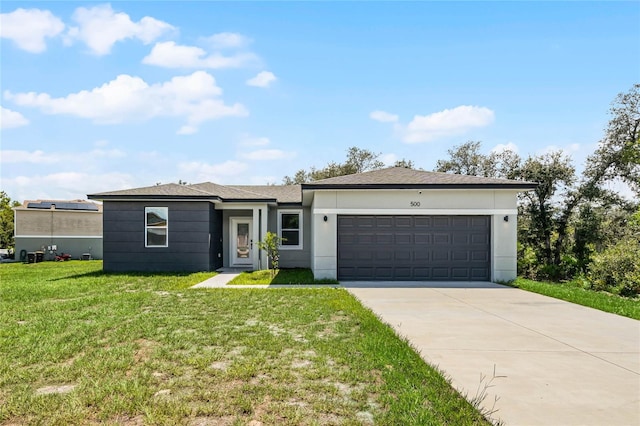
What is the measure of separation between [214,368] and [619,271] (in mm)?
13232

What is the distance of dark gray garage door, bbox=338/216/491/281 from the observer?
1223 cm

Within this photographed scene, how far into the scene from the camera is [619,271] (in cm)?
1219

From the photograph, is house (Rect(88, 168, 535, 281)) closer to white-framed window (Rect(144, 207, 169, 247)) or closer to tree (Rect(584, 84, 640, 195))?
white-framed window (Rect(144, 207, 169, 247))

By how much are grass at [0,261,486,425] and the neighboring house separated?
59.1 ft

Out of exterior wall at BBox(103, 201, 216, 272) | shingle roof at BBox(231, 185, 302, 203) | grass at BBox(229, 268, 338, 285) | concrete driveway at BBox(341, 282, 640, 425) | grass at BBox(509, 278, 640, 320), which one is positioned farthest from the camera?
shingle roof at BBox(231, 185, 302, 203)

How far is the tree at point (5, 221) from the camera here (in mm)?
35344

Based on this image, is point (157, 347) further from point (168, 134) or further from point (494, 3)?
point (168, 134)

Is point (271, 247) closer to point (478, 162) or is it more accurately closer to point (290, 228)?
point (290, 228)

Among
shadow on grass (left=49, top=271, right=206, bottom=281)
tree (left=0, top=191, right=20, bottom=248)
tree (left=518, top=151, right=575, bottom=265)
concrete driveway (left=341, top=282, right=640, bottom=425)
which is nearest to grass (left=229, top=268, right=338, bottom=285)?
shadow on grass (left=49, top=271, right=206, bottom=281)

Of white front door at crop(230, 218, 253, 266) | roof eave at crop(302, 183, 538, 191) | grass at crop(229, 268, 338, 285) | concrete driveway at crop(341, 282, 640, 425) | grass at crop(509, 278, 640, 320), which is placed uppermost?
roof eave at crop(302, 183, 538, 191)

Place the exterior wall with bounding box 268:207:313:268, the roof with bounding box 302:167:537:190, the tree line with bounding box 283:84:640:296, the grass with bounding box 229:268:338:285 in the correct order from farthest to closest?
the tree line with bounding box 283:84:640:296 < the exterior wall with bounding box 268:207:313:268 < the roof with bounding box 302:167:537:190 < the grass with bounding box 229:268:338:285

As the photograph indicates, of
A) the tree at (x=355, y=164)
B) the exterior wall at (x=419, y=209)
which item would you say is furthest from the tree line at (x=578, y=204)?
the tree at (x=355, y=164)

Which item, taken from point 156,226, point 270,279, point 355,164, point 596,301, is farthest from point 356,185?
point 355,164

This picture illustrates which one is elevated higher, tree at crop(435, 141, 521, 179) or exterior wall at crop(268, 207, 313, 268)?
tree at crop(435, 141, 521, 179)
